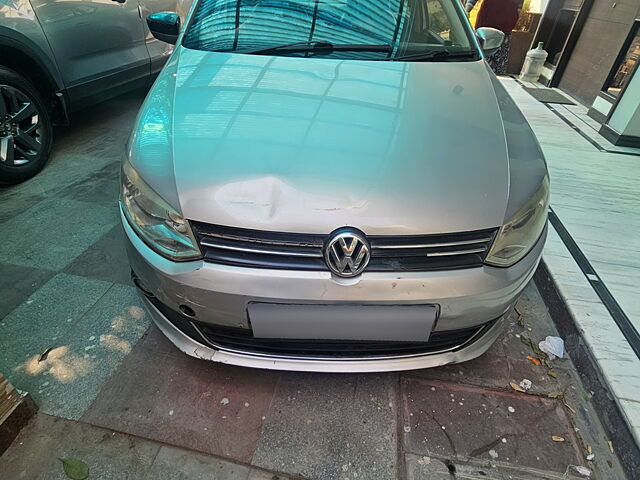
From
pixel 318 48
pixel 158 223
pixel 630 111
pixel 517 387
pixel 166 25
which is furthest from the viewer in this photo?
pixel 630 111

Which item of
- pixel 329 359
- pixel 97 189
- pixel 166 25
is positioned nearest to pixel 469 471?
pixel 329 359

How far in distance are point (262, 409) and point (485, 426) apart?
860 mm

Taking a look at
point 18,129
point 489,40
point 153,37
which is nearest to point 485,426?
point 489,40

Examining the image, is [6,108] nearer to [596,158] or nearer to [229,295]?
[229,295]

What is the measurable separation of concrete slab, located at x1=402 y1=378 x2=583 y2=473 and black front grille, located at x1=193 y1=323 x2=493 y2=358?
29 centimetres

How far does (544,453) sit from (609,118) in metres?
3.93

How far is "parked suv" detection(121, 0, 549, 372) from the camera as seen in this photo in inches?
46.8

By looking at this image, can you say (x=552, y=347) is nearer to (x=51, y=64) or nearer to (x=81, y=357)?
(x=81, y=357)

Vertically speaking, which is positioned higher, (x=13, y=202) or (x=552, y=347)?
(x=552, y=347)

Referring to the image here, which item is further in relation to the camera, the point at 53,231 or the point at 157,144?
the point at 53,231

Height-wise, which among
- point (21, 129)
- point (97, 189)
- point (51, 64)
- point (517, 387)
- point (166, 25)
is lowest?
point (97, 189)

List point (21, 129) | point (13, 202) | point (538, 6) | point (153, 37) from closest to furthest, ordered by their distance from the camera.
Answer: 1. point (13, 202)
2. point (21, 129)
3. point (153, 37)
4. point (538, 6)

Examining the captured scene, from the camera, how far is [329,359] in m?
1.39

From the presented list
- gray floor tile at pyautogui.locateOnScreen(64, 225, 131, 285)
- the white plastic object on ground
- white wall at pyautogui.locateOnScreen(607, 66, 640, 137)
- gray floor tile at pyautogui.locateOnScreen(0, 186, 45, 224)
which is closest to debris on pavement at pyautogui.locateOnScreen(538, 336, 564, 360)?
the white plastic object on ground
